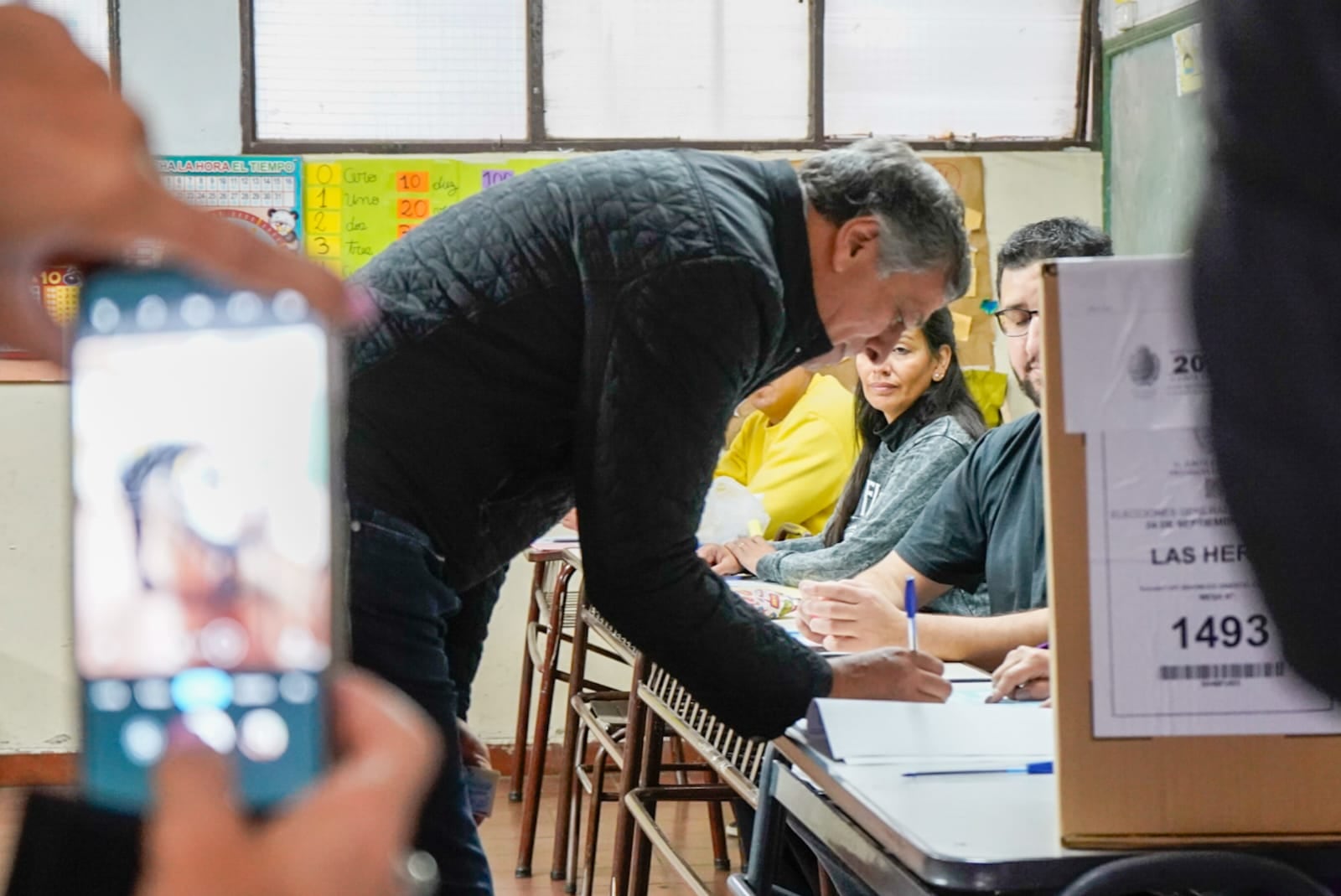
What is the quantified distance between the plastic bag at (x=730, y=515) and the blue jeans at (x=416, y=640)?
1.77 meters

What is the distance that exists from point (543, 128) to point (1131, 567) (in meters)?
3.17

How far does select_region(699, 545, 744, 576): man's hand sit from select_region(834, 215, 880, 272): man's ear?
1.51 metres

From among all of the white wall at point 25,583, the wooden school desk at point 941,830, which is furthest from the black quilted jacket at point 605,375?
the white wall at point 25,583

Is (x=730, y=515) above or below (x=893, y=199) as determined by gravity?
below

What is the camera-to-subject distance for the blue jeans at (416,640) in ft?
4.41

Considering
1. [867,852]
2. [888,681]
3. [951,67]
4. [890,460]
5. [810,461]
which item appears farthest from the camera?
[951,67]

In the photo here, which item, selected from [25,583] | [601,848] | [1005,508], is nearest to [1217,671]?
[1005,508]

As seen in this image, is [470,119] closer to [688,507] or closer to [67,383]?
[688,507]

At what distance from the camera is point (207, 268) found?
1.04ft

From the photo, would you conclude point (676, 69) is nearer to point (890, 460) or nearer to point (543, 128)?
point (543, 128)

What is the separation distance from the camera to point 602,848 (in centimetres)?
353

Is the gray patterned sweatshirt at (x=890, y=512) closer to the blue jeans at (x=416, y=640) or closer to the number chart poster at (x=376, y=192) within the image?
the blue jeans at (x=416, y=640)

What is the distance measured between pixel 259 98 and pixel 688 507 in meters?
2.93

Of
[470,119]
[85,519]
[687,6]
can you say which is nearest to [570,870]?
[470,119]
